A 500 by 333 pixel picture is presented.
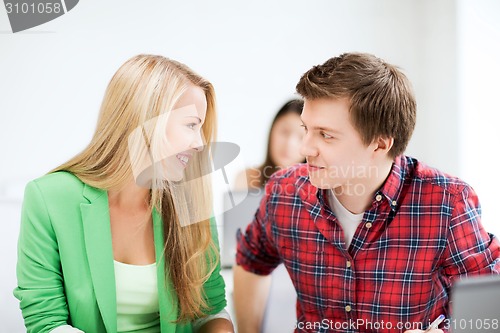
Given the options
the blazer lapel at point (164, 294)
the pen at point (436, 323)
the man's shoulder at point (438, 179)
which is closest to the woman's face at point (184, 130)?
the blazer lapel at point (164, 294)

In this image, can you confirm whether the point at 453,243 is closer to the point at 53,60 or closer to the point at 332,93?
the point at 332,93

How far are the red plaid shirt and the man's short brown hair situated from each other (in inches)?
4.7

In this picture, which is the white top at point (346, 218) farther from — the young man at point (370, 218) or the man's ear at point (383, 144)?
the man's ear at point (383, 144)

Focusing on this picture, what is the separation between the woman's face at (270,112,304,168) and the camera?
237 cm

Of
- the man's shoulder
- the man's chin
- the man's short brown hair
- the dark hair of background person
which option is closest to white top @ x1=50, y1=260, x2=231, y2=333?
the man's chin

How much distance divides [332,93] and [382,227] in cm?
33

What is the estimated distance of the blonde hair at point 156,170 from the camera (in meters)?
1.12

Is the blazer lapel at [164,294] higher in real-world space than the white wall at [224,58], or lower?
lower

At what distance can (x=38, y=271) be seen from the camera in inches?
42.3

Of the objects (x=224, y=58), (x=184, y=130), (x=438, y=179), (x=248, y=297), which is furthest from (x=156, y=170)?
(x=224, y=58)

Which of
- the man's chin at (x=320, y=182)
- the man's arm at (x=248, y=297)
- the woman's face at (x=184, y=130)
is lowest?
the man's arm at (x=248, y=297)

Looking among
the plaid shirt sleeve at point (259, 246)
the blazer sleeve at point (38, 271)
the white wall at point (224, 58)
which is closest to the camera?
the blazer sleeve at point (38, 271)

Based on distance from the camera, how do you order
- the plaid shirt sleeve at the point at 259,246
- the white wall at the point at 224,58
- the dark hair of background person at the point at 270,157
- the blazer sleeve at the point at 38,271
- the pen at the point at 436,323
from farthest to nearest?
the dark hair of background person at the point at 270,157 → the plaid shirt sleeve at the point at 259,246 → the white wall at the point at 224,58 → the pen at the point at 436,323 → the blazer sleeve at the point at 38,271

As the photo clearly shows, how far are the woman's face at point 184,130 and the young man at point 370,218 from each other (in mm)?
229
